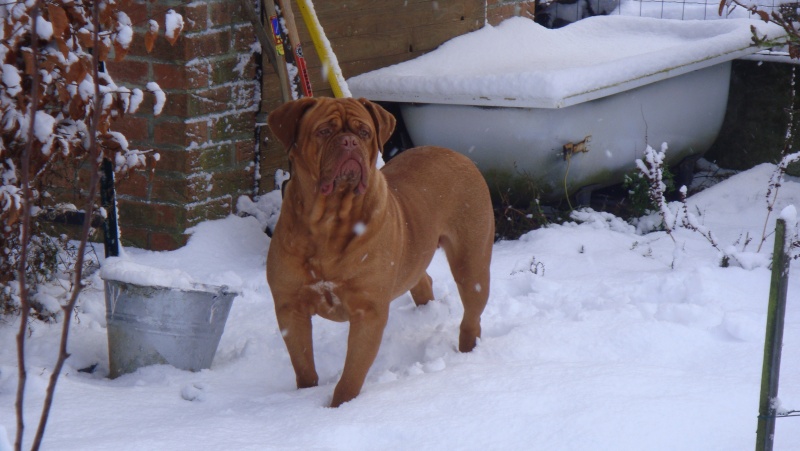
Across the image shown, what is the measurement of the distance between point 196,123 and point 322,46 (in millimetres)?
674

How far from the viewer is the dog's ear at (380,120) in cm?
292

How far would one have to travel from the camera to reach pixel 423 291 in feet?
12.6

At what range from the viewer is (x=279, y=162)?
Answer: 486 cm

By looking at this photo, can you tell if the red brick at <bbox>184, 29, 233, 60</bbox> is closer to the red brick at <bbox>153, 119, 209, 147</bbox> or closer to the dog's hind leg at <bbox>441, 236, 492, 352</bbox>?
the red brick at <bbox>153, 119, 209, 147</bbox>

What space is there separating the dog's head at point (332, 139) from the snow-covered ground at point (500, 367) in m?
0.66

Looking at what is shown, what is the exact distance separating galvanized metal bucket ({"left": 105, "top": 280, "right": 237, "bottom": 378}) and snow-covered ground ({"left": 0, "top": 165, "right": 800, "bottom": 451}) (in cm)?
5

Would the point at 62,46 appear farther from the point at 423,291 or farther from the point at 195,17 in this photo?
the point at 423,291

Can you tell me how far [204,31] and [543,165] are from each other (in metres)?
1.89

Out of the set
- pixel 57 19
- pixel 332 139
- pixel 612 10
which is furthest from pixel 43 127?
pixel 612 10

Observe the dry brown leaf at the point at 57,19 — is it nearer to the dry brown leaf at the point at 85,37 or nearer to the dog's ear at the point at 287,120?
the dry brown leaf at the point at 85,37

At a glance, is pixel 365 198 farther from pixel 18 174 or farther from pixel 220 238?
pixel 220 238

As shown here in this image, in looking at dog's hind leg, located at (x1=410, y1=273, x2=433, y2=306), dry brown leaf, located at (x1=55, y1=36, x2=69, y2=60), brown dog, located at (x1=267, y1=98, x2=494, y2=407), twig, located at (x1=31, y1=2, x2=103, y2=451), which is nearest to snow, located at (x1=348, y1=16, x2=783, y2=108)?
dog's hind leg, located at (x1=410, y1=273, x2=433, y2=306)

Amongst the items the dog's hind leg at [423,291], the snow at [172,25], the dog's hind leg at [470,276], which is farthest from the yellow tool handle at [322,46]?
the snow at [172,25]

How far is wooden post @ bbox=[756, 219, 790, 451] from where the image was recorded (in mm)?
1722
